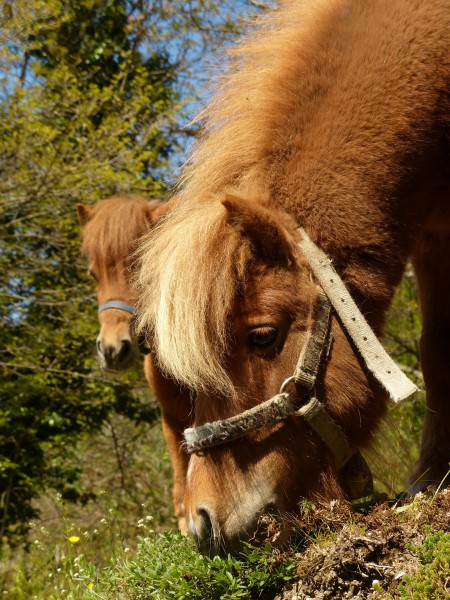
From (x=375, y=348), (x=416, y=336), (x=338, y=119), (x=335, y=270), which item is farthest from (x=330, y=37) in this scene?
(x=416, y=336)

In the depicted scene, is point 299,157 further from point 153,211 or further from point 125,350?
point 153,211

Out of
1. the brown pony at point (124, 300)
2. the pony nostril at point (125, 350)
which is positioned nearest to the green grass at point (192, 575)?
the brown pony at point (124, 300)

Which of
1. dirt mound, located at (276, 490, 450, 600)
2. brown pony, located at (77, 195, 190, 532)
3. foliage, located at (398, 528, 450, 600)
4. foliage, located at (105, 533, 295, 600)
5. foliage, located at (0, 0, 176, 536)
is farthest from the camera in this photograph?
foliage, located at (0, 0, 176, 536)

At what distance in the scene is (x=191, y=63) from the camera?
981 centimetres

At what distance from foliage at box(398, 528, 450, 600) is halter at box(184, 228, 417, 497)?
0.51 m

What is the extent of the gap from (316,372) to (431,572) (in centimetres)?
77

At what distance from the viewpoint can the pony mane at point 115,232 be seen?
564 cm

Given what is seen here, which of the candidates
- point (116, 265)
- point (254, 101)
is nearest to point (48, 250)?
point (116, 265)

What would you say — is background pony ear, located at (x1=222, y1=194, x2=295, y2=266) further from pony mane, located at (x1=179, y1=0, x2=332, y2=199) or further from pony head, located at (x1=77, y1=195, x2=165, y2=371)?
pony head, located at (x1=77, y1=195, x2=165, y2=371)

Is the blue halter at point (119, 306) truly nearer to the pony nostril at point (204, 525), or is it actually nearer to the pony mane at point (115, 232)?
the pony mane at point (115, 232)

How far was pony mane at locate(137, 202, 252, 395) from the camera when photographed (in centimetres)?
250

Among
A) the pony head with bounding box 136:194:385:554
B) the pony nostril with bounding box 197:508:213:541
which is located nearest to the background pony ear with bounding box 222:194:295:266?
the pony head with bounding box 136:194:385:554

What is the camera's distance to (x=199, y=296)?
2.51 metres

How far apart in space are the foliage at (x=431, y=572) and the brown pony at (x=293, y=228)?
48cm
